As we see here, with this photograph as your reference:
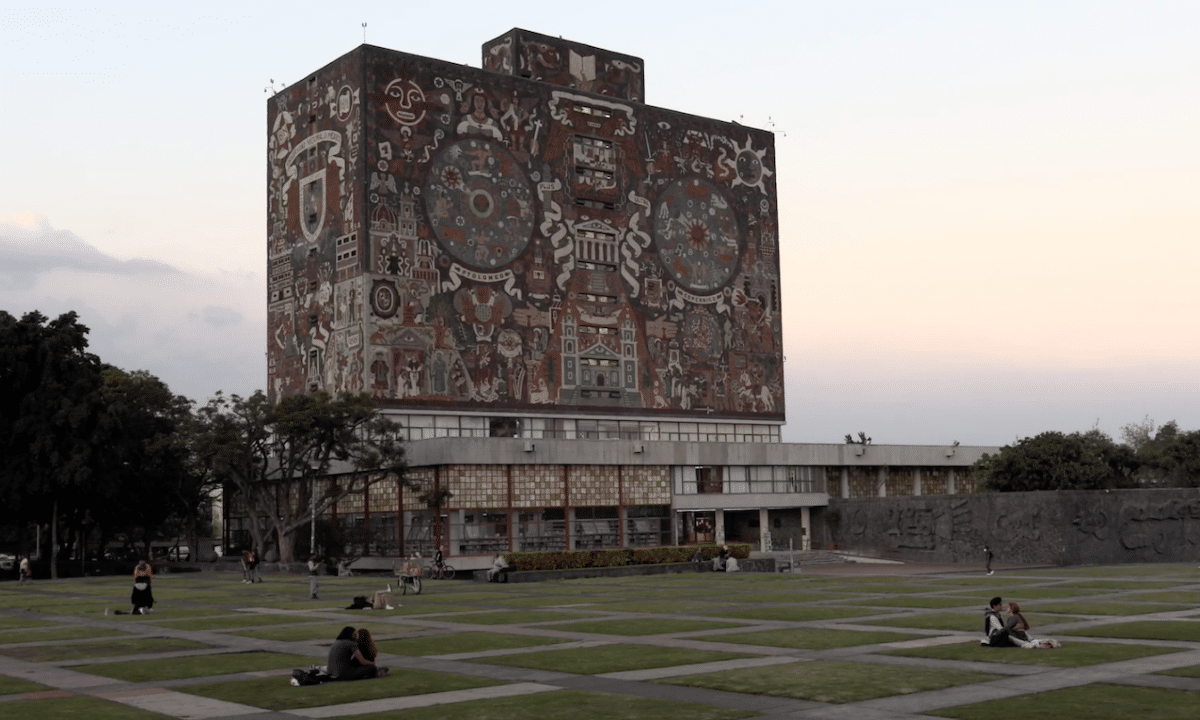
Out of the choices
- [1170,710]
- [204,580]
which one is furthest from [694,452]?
[1170,710]

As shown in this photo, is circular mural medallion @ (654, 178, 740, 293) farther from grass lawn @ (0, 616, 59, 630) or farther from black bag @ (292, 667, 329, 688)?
black bag @ (292, 667, 329, 688)

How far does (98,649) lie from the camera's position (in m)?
27.9

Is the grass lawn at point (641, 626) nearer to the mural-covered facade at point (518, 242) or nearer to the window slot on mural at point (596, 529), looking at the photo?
the window slot on mural at point (596, 529)

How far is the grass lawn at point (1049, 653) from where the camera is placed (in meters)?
22.5

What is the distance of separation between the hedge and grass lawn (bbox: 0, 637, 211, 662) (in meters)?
29.8

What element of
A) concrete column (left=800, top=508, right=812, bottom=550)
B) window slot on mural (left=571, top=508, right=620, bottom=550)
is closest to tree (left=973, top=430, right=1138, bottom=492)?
concrete column (left=800, top=508, right=812, bottom=550)

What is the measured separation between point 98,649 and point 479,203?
2388 inches

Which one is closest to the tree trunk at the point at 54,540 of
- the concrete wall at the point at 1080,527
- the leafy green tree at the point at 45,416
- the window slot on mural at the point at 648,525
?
the leafy green tree at the point at 45,416

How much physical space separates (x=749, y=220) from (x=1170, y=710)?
86.8m

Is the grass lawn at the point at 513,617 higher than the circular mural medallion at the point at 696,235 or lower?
lower

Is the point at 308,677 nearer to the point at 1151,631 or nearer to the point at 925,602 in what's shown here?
the point at 1151,631

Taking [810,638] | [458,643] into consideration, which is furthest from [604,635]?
[810,638]

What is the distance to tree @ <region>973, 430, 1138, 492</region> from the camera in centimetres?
7294

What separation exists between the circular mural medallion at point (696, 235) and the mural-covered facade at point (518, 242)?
176 millimetres
